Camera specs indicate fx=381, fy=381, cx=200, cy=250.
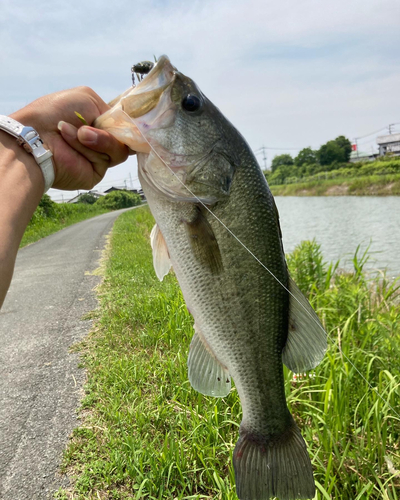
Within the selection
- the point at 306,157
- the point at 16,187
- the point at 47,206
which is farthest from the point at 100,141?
the point at 306,157

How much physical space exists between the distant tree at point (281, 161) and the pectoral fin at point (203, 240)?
3373 inches

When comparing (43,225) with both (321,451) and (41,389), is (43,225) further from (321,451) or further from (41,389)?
(321,451)

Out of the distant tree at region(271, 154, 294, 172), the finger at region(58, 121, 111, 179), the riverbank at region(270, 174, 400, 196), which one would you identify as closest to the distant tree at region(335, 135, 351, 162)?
the distant tree at region(271, 154, 294, 172)

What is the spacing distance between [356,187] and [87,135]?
Result: 3912 cm

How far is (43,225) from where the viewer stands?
20172mm

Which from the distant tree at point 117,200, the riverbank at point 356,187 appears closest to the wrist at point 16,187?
the riverbank at point 356,187

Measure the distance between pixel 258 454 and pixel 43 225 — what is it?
20.7 metres

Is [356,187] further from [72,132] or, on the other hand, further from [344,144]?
[344,144]

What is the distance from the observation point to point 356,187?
121ft

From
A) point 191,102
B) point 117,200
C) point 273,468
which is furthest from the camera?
point 117,200

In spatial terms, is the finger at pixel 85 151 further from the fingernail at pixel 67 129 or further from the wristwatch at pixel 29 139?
the wristwatch at pixel 29 139

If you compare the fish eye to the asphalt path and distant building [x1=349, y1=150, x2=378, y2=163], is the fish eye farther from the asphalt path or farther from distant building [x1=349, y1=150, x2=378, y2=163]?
distant building [x1=349, y1=150, x2=378, y2=163]

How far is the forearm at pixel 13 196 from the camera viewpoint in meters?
1.44

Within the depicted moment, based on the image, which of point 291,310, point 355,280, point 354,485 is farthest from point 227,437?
point 355,280
